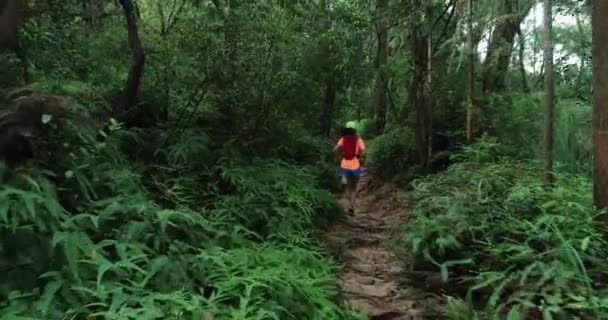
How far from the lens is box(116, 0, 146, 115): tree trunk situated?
876 cm

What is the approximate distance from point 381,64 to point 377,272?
8454mm

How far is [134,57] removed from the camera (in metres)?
8.86

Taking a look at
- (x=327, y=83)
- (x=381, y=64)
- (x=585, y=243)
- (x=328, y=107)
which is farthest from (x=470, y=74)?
(x=585, y=243)

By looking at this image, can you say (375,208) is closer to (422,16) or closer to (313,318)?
(422,16)

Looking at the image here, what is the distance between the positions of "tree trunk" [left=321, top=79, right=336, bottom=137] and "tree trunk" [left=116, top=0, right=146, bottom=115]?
20.0ft

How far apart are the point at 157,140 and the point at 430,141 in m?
5.64

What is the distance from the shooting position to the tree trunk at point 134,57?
345 inches

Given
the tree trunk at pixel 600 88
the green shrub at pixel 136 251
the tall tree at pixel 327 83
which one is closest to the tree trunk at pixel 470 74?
the tall tree at pixel 327 83

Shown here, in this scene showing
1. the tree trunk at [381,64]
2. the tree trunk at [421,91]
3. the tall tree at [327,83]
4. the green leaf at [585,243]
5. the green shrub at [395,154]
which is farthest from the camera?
the tall tree at [327,83]

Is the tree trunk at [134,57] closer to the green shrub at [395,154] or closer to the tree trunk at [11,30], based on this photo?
the tree trunk at [11,30]

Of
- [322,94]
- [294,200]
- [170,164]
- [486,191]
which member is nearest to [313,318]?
[294,200]

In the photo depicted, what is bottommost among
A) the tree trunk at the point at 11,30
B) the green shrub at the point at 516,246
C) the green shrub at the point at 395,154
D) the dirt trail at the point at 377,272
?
the dirt trail at the point at 377,272

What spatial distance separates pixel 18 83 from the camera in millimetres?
6902

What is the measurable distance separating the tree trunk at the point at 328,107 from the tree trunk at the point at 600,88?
8.85 m
